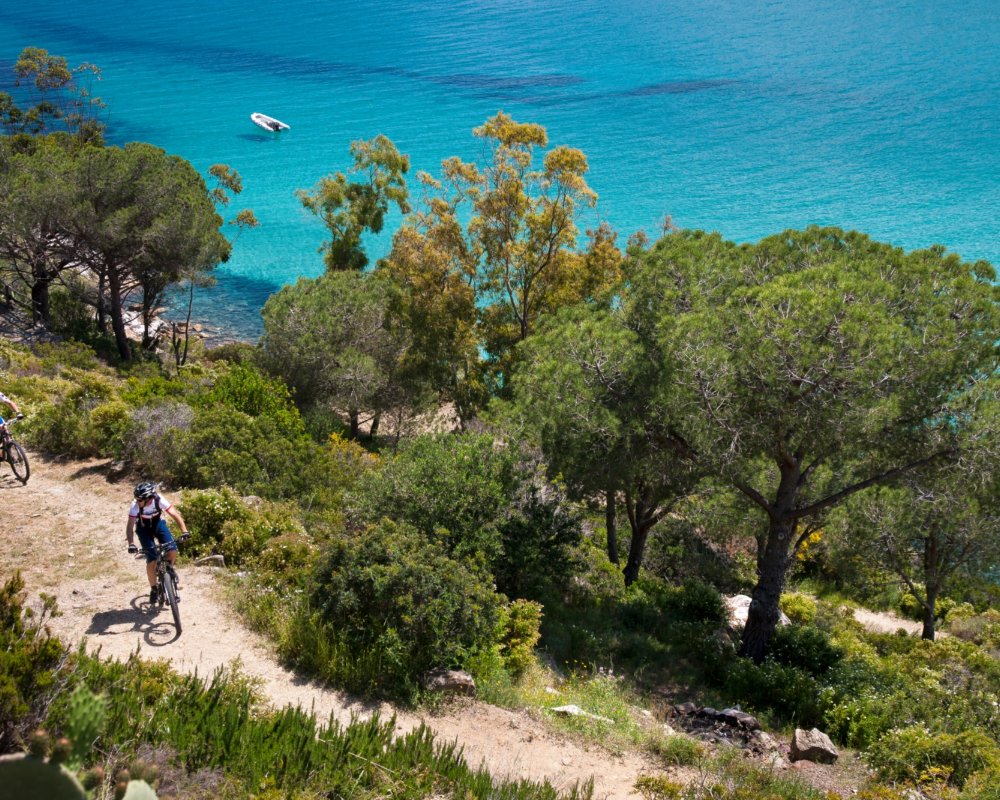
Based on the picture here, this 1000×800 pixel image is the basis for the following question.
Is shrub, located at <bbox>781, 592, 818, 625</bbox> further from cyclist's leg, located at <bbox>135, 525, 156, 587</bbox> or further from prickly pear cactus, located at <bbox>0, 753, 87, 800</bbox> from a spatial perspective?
prickly pear cactus, located at <bbox>0, 753, 87, 800</bbox>

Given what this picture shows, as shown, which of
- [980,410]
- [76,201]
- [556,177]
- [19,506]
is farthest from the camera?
[76,201]

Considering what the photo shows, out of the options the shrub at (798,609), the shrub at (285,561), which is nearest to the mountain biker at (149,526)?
the shrub at (285,561)

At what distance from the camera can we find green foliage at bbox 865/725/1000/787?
9109 mm

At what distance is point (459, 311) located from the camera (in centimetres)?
2350

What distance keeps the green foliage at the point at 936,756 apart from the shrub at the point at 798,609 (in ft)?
31.4

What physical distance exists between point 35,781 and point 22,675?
3.32m

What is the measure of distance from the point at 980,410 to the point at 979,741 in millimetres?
4670

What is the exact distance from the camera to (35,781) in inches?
140

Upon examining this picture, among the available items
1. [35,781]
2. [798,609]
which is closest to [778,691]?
[798,609]

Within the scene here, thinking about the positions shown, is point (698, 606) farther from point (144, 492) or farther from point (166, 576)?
point (144, 492)

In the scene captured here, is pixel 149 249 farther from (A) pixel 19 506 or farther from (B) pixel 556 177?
(A) pixel 19 506

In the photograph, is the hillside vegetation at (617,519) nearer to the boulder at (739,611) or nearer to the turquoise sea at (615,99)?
the boulder at (739,611)

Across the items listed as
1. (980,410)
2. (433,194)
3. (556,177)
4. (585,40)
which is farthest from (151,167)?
(585,40)

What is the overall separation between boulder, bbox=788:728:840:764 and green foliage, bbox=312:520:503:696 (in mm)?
3959
